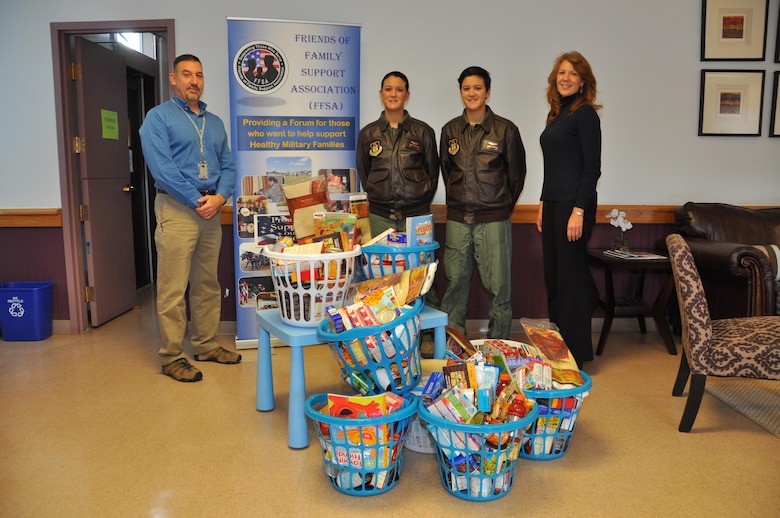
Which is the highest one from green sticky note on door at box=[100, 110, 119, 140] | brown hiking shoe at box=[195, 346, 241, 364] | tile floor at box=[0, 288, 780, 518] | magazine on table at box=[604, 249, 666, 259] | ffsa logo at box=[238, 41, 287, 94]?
ffsa logo at box=[238, 41, 287, 94]

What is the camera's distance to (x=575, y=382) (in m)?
2.35

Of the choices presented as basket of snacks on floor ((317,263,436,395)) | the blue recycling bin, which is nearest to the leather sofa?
basket of snacks on floor ((317,263,436,395))

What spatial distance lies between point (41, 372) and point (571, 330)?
9.13 feet

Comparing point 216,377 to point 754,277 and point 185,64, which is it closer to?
point 185,64

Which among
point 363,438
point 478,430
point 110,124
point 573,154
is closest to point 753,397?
point 573,154

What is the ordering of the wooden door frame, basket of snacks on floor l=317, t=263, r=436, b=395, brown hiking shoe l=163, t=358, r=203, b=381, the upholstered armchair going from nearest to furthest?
basket of snacks on floor l=317, t=263, r=436, b=395 < the upholstered armchair < brown hiking shoe l=163, t=358, r=203, b=381 < the wooden door frame

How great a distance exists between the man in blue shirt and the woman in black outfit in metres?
1.72

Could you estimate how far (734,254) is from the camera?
3.25 meters

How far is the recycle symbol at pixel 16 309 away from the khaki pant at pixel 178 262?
1235 mm

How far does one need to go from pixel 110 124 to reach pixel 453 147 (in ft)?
8.52

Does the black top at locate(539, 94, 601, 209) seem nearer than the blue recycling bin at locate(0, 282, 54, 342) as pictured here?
Yes

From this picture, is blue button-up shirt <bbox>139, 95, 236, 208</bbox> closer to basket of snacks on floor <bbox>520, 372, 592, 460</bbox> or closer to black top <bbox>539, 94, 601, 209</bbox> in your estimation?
black top <bbox>539, 94, 601, 209</bbox>

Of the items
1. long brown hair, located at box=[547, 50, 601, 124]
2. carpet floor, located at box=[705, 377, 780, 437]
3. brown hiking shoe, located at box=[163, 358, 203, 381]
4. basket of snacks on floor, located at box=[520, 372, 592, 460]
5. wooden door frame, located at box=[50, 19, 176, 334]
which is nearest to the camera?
basket of snacks on floor, located at box=[520, 372, 592, 460]

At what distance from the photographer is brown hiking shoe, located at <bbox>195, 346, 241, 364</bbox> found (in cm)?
351
